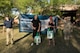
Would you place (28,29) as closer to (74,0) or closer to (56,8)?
(56,8)

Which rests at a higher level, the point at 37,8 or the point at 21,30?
the point at 37,8

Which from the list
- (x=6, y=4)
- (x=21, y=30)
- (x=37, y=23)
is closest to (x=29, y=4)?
(x=6, y=4)

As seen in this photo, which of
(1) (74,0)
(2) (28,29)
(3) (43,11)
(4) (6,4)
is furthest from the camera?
(1) (74,0)

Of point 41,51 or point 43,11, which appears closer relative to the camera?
point 41,51

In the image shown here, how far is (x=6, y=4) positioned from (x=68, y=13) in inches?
931

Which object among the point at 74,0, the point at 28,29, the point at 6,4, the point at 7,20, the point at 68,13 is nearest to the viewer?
the point at 7,20

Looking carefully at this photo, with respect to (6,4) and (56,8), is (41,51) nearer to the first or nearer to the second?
(6,4)

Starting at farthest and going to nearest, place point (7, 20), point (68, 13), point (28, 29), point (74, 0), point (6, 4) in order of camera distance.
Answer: point (68, 13) → point (74, 0) → point (6, 4) → point (28, 29) → point (7, 20)

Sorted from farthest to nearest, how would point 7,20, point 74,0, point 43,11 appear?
point 74,0 < point 43,11 < point 7,20

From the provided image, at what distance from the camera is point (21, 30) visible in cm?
2397

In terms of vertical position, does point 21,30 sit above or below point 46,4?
below

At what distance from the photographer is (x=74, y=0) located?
1465 inches

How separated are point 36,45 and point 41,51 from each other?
2180 mm

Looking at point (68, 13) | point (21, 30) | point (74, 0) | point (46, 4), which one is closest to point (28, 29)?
point (21, 30)
